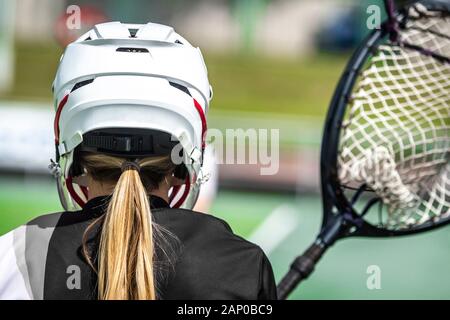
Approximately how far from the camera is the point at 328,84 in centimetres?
1491

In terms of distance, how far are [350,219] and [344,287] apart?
4774 mm

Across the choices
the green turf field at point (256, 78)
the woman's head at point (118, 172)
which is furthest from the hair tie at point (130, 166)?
the green turf field at point (256, 78)

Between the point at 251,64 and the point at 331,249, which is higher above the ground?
the point at 331,249

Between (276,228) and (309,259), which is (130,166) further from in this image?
(276,228)

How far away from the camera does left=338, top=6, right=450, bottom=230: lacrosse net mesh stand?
2795 mm

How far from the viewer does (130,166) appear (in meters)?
1.81

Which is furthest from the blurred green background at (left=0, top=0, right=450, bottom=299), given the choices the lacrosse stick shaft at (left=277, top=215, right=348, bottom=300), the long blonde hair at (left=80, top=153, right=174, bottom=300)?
the long blonde hair at (left=80, top=153, right=174, bottom=300)

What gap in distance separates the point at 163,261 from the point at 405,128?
1517mm

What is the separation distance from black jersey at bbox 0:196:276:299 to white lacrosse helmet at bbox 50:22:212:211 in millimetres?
164

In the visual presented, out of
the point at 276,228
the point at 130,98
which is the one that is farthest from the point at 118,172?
the point at 276,228

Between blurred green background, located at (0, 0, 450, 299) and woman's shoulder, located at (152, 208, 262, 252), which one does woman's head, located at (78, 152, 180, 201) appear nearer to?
woman's shoulder, located at (152, 208, 262, 252)

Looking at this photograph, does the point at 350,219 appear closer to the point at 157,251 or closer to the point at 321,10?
the point at 157,251

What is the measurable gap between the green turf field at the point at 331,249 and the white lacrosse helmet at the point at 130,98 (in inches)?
203
